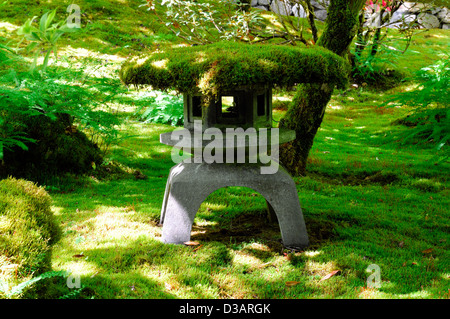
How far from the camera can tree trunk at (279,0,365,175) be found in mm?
5965

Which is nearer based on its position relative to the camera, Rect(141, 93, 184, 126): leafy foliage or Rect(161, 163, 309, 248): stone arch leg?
Rect(161, 163, 309, 248): stone arch leg

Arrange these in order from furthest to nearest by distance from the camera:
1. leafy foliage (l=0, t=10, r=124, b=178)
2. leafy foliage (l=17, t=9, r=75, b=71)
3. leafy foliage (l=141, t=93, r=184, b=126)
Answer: leafy foliage (l=141, t=93, r=184, b=126), leafy foliage (l=0, t=10, r=124, b=178), leafy foliage (l=17, t=9, r=75, b=71)

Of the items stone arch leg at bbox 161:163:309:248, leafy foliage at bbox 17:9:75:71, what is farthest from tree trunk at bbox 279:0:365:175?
leafy foliage at bbox 17:9:75:71

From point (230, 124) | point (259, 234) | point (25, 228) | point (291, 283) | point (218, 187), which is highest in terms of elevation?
point (230, 124)

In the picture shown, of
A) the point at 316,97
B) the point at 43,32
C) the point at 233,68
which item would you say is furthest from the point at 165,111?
the point at 43,32

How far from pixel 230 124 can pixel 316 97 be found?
270cm

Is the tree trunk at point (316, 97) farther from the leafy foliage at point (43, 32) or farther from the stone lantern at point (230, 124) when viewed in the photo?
the leafy foliage at point (43, 32)

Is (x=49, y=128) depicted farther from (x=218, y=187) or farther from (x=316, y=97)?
(x=316, y=97)

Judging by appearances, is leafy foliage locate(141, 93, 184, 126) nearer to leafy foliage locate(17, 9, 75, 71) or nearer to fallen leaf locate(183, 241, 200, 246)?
fallen leaf locate(183, 241, 200, 246)

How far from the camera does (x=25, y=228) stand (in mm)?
2824

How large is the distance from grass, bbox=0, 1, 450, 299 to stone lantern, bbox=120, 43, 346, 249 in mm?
409

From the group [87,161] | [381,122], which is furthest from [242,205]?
[381,122]

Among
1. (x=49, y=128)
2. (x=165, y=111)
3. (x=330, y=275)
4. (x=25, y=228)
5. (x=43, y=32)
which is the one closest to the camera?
(x=43, y=32)

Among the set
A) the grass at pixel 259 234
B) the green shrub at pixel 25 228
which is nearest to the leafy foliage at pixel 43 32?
the green shrub at pixel 25 228
